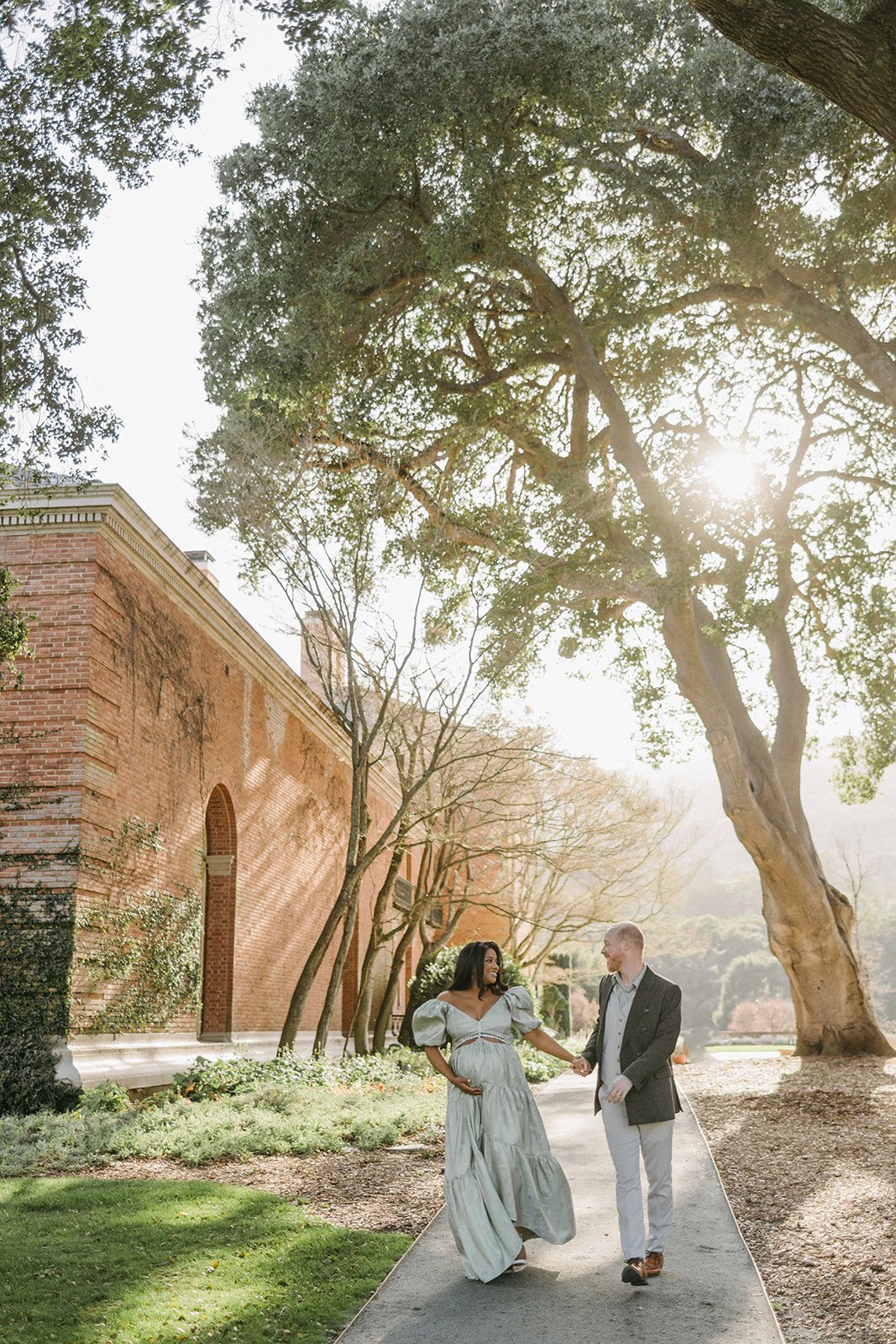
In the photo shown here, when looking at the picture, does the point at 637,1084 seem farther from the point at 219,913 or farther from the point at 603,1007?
the point at 219,913

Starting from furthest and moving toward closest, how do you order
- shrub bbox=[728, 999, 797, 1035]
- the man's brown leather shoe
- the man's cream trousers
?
shrub bbox=[728, 999, 797, 1035] → the man's cream trousers → the man's brown leather shoe

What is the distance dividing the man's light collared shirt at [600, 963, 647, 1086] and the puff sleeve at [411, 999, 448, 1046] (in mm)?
832

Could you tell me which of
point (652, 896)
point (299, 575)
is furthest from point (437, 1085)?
point (652, 896)

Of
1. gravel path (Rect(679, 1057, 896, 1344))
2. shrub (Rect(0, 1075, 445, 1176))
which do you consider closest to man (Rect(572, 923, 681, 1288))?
gravel path (Rect(679, 1057, 896, 1344))

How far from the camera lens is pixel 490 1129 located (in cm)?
581

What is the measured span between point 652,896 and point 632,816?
626cm

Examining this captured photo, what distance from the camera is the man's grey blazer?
5.71 meters

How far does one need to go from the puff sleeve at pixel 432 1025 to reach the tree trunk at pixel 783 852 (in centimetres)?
927

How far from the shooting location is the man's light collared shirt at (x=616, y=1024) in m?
5.87

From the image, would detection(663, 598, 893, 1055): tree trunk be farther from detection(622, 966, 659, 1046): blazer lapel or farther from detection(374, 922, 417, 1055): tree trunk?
detection(622, 966, 659, 1046): blazer lapel

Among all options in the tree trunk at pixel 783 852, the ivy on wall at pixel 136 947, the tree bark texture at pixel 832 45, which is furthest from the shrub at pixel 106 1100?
the tree bark texture at pixel 832 45

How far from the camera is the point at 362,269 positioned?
13.6 metres

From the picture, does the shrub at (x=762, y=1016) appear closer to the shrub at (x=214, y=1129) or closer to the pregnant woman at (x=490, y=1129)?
the shrub at (x=214, y=1129)

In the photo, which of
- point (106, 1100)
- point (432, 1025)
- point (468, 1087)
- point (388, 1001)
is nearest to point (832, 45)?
point (432, 1025)
